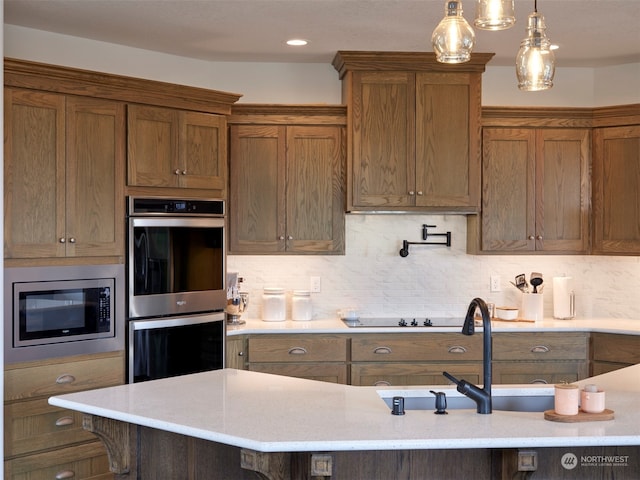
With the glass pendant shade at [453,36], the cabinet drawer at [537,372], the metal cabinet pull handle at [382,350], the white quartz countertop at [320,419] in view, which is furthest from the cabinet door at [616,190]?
the glass pendant shade at [453,36]

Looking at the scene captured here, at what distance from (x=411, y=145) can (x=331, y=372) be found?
Answer: 151cm

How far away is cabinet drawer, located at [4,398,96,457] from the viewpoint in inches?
161

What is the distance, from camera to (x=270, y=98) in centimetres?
566

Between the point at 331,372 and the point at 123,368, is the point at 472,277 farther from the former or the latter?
the point at 123,368

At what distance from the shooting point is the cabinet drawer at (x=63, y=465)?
4121 millimetres

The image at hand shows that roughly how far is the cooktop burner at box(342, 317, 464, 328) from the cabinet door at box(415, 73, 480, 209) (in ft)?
2.50

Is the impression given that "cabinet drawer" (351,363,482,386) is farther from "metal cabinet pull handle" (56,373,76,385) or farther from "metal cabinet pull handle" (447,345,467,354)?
"metal cabinet pull handle" (56,373,76,385)

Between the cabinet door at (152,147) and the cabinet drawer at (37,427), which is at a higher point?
the cabinet door at (152,147)

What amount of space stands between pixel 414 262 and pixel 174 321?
184cm

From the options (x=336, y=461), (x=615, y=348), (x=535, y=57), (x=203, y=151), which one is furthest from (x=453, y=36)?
(x=615, y=348)

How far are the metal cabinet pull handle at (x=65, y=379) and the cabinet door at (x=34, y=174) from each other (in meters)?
0.61

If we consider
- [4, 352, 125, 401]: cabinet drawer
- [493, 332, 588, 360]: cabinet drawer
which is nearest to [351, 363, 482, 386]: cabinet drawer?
[493, 332, 588, 360]: cabinet drawer

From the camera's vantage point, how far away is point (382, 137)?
5.37m

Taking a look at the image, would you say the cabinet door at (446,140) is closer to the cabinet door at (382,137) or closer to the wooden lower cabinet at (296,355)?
the cabinet door at (382,137)
